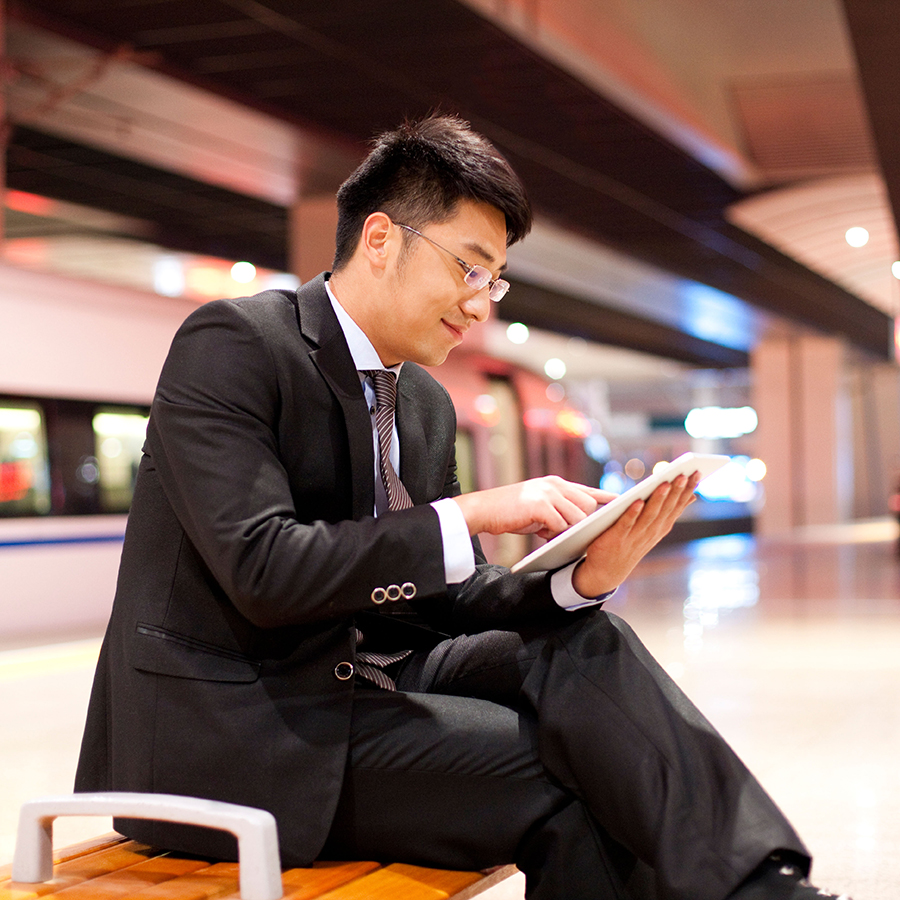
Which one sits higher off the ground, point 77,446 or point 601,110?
point 601,110

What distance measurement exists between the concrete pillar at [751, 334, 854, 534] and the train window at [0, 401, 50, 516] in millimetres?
21520

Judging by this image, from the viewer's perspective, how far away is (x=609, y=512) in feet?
5.52

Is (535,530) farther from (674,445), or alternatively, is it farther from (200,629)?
(674,445)

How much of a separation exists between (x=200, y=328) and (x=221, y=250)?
608 inches

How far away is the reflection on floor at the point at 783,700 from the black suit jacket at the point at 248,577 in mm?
1897

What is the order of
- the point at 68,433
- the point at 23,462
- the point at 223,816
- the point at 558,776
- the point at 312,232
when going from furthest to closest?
the point at 312,232, the point at 68,433, the point at 23,462, the point at 558,776, the point at 223,816

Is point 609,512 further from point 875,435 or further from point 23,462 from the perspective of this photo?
point 875,435

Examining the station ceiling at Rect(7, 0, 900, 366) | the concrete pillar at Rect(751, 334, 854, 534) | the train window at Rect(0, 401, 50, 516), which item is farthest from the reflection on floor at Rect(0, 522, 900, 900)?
the concrete pillar at Rect(751, 334, 854, 534)

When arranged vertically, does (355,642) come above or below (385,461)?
below

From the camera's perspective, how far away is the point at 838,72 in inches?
430

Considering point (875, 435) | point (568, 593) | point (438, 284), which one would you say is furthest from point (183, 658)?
point (875, 435)

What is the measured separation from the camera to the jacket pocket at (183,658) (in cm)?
170

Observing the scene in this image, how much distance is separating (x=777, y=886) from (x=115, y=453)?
8.24 m

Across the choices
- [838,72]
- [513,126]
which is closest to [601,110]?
[513,126]
